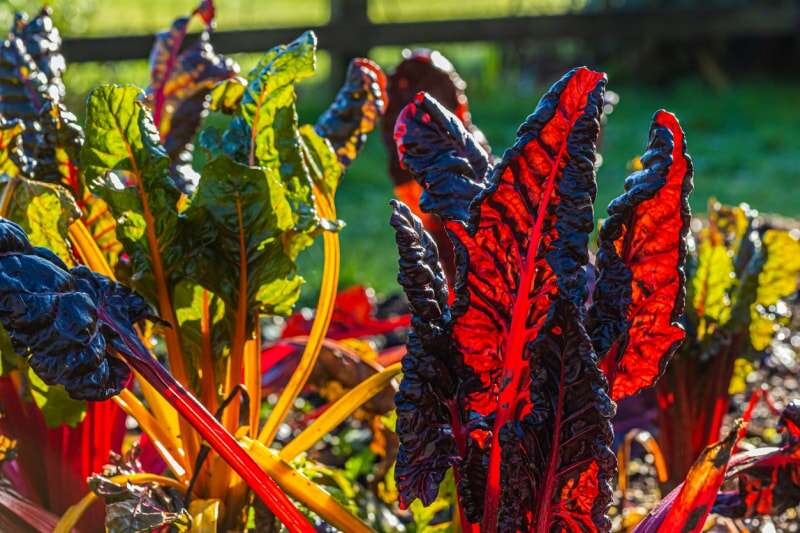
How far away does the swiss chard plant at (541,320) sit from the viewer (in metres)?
1.10

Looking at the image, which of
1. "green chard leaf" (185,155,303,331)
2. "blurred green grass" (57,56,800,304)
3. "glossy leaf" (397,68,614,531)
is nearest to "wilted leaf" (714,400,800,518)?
"glossy leaf" (397,68,614,531)

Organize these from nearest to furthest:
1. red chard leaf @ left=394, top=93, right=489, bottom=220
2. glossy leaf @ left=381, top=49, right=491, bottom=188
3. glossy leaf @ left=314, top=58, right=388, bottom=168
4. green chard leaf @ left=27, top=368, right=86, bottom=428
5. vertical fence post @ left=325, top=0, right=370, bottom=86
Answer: red chard leaf @ left=394, top=93, right=489, bottom=220, green chard leaf @ left=27, top=368, right=86, bottom=428, glossy leaf @ left=314, top=58, right=388, bottom=168, glossy leaf @ left=381, top=49, right=491, bottom=188, vertical fence post @ left=325, top=0, right=370, bottom=86

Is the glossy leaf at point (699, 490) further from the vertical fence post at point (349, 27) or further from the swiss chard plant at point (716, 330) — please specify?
the vertical fence post at point (349, 27)

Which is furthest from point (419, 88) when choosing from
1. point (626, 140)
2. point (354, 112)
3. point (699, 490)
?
point (626, 140)

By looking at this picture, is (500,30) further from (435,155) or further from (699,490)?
(699,490)

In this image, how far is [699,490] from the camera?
3.76ft

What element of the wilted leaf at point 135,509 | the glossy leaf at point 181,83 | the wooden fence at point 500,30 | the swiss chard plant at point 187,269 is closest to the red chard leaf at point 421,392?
the swiss chard plant at point 187,269

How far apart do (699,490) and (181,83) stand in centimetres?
109

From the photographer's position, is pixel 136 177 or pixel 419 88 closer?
pixel 136 177

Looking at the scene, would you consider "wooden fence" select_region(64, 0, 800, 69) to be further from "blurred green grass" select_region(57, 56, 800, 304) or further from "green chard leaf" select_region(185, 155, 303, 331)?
"green chard leaf" select_region(185, 155, 303, 331)

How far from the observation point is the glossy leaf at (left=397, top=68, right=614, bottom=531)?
109 centimetres

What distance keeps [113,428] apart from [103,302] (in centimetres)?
40

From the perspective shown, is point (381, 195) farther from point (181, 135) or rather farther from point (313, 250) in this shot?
point (181, 135)

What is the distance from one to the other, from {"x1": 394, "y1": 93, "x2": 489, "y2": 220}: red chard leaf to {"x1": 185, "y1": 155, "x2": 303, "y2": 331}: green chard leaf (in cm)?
16
